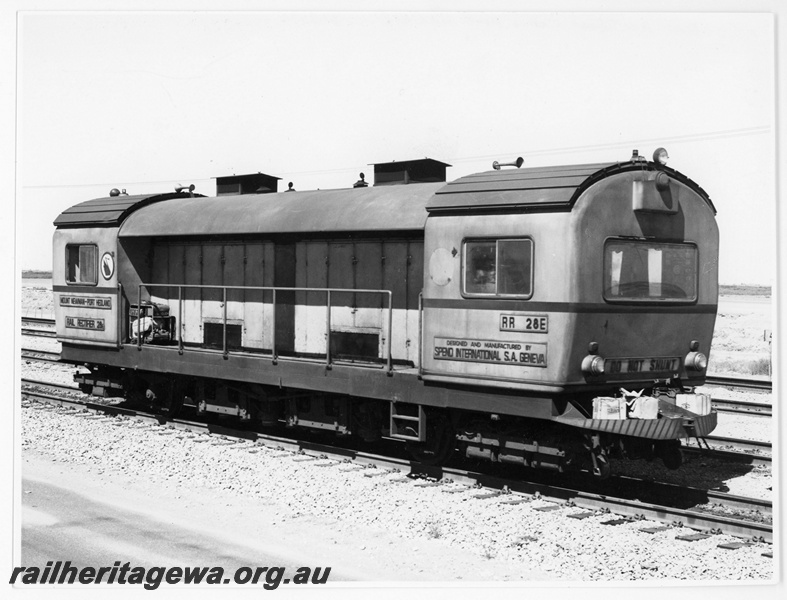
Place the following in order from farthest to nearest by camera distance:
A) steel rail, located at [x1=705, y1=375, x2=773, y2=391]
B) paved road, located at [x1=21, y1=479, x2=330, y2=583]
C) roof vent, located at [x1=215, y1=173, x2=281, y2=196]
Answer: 1. steel rail, located at [x1=705, y1=375, x2=773, y2=391]
2. roof vent, located at [x1=215, y1=173, x2=281, y2=196]
3. paved road, located at [x1=21, y1=479, x2=330, y2=583]

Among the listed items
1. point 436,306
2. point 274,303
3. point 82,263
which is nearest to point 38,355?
point 82,263

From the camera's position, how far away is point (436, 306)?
8.91 m

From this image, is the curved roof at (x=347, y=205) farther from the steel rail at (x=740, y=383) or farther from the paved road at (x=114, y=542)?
the steel rail at (x=740, y=383)

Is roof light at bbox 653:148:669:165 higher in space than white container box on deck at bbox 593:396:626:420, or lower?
higher

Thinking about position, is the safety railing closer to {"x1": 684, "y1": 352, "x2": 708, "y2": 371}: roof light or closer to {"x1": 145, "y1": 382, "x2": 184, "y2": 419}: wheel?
{"x1": 145, "y1": 382, "x2": 184, "y2": 419}: wheel

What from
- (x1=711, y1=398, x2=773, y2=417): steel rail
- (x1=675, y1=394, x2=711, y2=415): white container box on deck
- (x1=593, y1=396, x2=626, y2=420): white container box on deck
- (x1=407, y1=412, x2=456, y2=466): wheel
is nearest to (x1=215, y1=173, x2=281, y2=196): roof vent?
→ (x1=407, y1=412, x2=456, y2=466): wheel

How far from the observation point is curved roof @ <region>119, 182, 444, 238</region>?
995cm

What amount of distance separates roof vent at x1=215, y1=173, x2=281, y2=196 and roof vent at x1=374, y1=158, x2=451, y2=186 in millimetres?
2414

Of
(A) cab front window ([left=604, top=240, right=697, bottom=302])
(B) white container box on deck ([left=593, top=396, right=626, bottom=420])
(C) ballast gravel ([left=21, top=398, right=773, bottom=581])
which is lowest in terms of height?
(C) ballast gravel ([left=21, top=398, right=773, bottom=581])

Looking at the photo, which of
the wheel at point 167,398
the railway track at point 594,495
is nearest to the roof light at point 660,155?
the railway track at point 594,495

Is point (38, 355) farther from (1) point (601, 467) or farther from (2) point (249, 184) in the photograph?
(1) point (601, 467)

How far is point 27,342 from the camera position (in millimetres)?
23438

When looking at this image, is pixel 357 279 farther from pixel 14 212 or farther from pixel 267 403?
pixel 14 212

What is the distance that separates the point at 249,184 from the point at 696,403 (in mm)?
7826
